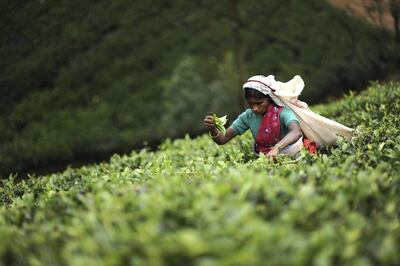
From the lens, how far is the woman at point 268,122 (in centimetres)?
386

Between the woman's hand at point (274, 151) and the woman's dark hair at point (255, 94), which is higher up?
the woman's dark hair at point (255, 94)

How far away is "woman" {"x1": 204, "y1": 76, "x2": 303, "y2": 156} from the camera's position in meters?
3.86

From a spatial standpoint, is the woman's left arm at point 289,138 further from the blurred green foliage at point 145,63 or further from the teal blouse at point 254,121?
the blurred green foliage at point 145,63

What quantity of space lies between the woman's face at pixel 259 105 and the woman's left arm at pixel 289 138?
276mm

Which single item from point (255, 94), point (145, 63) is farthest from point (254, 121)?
point (145, 63)

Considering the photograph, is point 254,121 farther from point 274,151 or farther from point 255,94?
point 274,151

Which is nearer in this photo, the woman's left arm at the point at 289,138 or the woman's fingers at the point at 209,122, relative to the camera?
the woman's left arm at the point at 289,138

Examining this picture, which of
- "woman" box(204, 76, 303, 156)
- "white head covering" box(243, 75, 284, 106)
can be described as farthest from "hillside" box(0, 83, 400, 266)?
"white head covering" box(243, 75, 284, 106)

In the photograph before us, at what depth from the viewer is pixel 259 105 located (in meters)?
3.96

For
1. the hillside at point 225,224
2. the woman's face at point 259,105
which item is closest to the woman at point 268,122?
the woman's face at point 259,105

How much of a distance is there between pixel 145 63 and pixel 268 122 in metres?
6.15

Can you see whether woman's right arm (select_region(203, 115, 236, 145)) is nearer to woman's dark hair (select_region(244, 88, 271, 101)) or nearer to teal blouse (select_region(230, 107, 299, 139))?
teal blouse (select_region(230, 107, 299, 139))

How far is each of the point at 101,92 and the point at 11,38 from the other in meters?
1.93

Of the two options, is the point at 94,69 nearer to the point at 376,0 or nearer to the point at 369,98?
the point at 369,98
